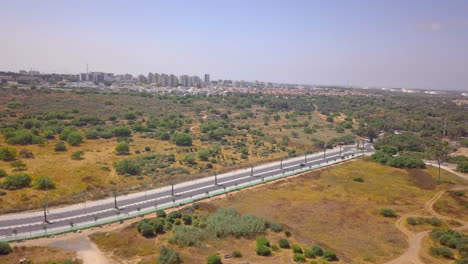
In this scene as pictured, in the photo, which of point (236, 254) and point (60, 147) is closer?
point (236, 254)

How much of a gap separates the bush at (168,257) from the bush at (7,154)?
4187 centimetres

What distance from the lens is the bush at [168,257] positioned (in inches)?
1086

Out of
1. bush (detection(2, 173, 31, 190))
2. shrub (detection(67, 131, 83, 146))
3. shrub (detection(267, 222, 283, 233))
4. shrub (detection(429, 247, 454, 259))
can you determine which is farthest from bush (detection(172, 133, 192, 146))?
shrub (detection(429, 247, 454, 259))

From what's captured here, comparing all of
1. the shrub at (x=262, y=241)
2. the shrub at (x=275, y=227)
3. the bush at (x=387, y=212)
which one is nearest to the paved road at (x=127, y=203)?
the shrub at (x=275, y=227)

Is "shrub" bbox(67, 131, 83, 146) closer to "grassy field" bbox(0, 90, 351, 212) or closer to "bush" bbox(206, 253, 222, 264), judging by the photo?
"grassy field" bbox(0, 90, 351, 212)

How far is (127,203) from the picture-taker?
43625 mm

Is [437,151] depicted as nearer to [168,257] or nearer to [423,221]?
[423,221]

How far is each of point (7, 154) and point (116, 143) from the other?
22.2 metres


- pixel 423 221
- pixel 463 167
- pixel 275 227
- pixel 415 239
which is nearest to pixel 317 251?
pixel 275 227

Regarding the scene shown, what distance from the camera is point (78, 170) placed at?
173 ft

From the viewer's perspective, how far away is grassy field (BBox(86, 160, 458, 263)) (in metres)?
31.5

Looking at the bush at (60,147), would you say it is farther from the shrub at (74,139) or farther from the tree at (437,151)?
the tree at (437,151)

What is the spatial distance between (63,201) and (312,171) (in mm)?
44614

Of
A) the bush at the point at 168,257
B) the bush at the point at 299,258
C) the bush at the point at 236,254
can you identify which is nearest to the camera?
the bush at the point at 168,257
